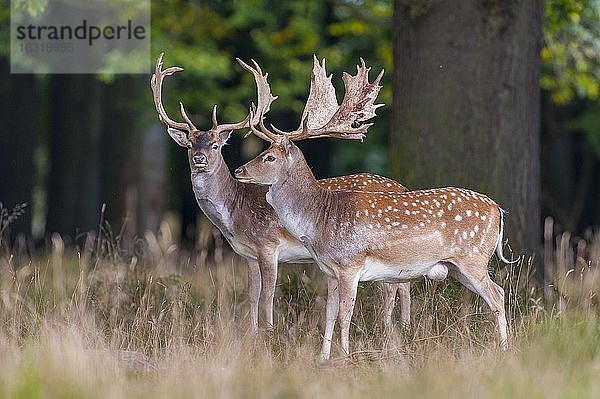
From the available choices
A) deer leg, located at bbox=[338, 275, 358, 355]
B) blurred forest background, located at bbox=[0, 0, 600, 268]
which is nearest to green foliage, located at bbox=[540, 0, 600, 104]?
blurred forest background, located at bbox=[0, 0, 600, 268]

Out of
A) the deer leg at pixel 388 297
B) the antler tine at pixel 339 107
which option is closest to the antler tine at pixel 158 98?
the antler tine at pixel 339 107

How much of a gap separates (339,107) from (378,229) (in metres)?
0.97

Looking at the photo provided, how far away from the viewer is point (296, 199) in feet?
26.2

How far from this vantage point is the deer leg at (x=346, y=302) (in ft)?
25.2

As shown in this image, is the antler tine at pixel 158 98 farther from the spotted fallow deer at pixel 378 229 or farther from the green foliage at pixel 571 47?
the green foliage at pixel 571 47

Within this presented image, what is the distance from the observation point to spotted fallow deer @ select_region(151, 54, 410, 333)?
864cm

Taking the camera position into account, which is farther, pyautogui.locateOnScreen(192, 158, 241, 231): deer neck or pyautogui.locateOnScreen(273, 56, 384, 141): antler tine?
pyautogui.locateOnScreen(192, 158, 241, 231): deer neck

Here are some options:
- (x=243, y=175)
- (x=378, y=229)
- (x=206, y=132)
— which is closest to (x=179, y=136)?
(x=206, y=132)

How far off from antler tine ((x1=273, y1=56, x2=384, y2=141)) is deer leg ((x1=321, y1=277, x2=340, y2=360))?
100 cm

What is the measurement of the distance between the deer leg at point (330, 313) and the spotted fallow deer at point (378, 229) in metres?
0.01

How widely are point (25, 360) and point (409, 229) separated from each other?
2.50 meters

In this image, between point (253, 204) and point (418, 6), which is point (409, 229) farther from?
point (418, 6)

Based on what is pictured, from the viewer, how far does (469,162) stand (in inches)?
376

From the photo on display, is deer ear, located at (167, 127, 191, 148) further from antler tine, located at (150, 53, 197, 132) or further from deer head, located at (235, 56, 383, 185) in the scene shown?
deer head, located at (235, 56, 383, 185)
